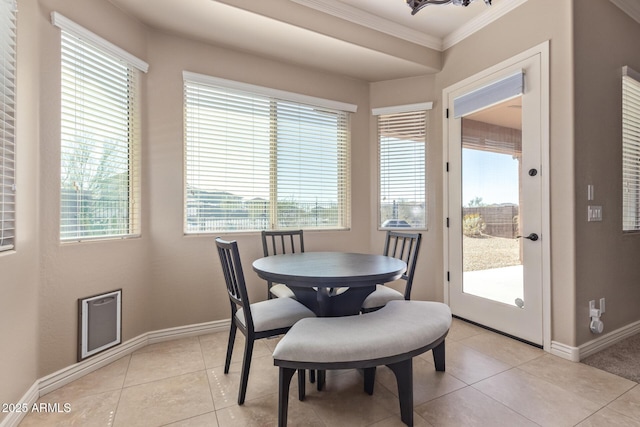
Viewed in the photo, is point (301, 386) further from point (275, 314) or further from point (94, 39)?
point (94, 39)

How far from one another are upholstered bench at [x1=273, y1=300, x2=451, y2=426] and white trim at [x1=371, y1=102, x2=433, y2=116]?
7.97ft

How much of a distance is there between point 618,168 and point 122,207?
4.09 metres

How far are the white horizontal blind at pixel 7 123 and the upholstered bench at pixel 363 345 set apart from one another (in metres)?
1.54

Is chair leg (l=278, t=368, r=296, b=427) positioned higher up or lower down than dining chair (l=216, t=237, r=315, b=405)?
lower down

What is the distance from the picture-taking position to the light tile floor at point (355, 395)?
1.56m

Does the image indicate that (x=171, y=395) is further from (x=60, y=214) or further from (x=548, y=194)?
(x=548, y=194)

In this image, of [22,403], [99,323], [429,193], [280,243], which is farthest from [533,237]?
[22,403]

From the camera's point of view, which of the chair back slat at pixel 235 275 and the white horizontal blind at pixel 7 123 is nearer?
the white horizontal blind at pixel 7 123

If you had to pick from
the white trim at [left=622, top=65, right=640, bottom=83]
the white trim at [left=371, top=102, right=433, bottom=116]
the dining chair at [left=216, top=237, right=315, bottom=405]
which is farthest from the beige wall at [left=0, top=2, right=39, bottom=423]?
the white trim at [left=622, top=65, right=640, bottom=83]

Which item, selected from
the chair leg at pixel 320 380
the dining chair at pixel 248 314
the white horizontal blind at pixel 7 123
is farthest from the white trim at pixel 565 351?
the white horizontal blind at pixel 7 123

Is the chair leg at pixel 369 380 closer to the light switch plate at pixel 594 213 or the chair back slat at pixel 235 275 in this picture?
the chair back slat at pixel 235 275

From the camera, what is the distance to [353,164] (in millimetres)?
3459

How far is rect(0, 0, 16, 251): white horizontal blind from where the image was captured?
4.97 ft

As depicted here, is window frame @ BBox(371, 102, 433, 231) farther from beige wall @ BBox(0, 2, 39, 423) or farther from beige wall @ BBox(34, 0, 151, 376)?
beige wall @ BBox(0, 2, 39, 423)
